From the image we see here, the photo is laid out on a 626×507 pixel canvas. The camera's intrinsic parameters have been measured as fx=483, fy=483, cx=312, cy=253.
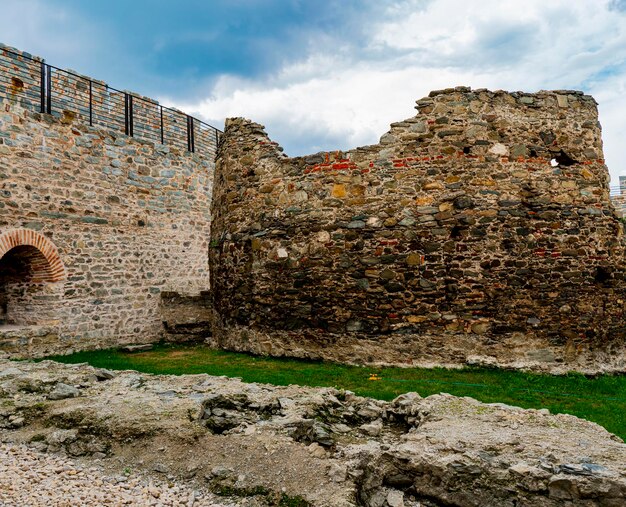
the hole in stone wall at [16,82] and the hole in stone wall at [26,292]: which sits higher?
the hole in stone wall at [16,82]

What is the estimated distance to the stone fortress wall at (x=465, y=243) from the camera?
24.9ft

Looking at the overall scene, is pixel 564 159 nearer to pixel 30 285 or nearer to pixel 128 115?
pixel 128 115

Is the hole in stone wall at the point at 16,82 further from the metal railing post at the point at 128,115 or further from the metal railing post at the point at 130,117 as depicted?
the metal railing post at the point at 130,117

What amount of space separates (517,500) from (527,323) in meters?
5.08

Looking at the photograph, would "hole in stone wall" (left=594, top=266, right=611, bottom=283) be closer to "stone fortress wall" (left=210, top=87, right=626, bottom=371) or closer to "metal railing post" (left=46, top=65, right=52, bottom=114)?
"stone fortress wall" (left=210, top=87, right=626, bottom=371)

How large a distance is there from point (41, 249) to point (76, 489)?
7771 millimetres

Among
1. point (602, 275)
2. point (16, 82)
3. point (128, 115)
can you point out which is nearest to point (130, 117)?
point (128, 115)

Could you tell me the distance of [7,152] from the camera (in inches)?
382

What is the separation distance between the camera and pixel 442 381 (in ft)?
22.2

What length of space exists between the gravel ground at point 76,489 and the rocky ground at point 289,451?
0.5 inches

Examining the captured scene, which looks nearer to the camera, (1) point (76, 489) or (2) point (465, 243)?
(1) point (76, 489)

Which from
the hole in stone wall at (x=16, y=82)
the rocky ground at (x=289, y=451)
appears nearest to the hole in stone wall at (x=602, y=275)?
the rocky ground at (x=289, y=451)

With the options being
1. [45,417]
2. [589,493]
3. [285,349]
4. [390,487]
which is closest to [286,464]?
[390,487]

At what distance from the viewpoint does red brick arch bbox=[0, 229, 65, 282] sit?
31.0ft
